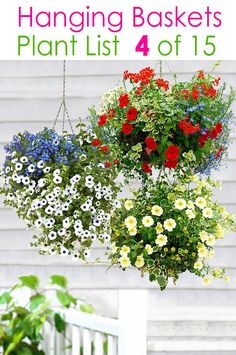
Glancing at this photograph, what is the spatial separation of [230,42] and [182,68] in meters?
0.29

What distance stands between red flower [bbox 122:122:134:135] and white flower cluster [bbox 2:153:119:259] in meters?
0.19

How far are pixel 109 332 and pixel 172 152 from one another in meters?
1.22

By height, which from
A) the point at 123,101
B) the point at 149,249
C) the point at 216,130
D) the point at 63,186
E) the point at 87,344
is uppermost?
the point at 123,101

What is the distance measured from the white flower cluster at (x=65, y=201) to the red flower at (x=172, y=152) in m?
0.25

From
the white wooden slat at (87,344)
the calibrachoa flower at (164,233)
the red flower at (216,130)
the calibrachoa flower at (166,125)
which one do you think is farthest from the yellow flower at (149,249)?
the white wooden slat at (87,344)

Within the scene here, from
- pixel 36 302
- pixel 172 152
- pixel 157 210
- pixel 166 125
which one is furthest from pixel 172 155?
pixel 36 302

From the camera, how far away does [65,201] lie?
10.8 feet

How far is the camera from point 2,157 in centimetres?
437

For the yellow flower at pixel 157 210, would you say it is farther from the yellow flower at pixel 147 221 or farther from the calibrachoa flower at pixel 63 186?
the calibrachoa flower at pixel 63 186

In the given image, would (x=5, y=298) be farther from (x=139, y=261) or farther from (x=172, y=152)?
(x=172, y=152)

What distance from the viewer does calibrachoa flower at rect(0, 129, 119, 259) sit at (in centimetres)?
328

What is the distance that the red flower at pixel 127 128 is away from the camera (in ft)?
11.2

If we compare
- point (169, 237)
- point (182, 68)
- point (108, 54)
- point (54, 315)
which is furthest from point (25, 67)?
point (54, 315)

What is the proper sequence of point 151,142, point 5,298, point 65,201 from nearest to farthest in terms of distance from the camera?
1. point 5,298
2. point 65,201
3. point 151,142
